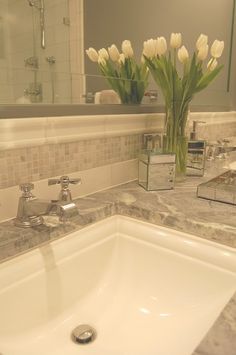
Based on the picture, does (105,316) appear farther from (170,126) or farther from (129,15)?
(129,15)

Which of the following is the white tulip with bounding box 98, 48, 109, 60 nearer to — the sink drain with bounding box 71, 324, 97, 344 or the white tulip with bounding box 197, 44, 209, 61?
the white tulip with bounding box 197, 44, 209, 61

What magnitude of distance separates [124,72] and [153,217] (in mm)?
511

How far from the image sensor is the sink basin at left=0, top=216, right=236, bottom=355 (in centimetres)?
54

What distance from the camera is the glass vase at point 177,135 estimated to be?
933 millimetres

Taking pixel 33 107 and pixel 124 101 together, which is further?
pixel 124 101

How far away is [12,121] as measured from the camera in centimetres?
63

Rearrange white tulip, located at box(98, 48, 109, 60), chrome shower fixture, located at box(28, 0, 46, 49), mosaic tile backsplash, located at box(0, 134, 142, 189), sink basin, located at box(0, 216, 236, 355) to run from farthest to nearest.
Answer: white tulip, located at box(98, 48, 109, 60) → chrome shower fixture, located at box(28, 0, 46, 49) → mosaic tile backsplash, located at box(0, 134, 142, 189) → sink basin, located at box(0, 216, 236, 355)

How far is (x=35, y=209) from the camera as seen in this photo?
597mm

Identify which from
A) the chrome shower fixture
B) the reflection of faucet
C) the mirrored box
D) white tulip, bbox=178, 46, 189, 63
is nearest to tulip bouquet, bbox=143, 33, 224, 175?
white tulip, bbox=178, 46, 189, 63

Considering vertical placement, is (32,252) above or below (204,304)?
above

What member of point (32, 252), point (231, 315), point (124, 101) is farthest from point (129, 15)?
point (231, 315)

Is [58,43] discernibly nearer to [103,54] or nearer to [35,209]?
[103,54]

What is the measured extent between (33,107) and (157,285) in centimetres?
49

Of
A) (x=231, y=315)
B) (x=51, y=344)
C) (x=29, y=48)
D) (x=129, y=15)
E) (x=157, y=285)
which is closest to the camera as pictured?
(x=231, y=315)
